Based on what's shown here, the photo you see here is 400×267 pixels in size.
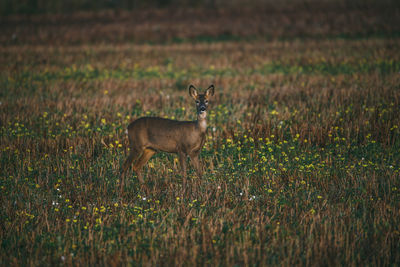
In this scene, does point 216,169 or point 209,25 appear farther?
point 209,25

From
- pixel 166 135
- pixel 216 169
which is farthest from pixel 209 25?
pixel 166 135

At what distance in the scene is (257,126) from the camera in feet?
29.0

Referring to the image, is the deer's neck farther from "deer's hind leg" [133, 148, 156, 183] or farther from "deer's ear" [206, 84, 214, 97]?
"deer's hind leg" [133, 148, 156, 183]

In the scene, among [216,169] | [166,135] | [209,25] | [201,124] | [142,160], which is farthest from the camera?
[209,25]

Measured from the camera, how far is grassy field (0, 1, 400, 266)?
4.63 metres

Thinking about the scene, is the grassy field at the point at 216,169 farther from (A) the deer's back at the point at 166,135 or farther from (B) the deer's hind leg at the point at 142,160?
(A) the deer's back at the point at 166,135

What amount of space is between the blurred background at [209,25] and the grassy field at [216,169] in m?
9.17

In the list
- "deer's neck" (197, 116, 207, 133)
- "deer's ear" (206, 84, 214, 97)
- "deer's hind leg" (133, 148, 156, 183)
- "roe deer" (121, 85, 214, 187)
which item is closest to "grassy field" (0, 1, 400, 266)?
"deer's hind leg" (133, 148, 156, 183)

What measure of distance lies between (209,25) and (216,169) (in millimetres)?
25956

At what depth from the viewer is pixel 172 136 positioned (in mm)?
6602

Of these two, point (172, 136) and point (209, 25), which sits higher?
point (209, 25)

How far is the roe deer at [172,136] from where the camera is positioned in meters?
6.54

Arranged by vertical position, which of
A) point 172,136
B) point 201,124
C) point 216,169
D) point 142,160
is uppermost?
point 201,124

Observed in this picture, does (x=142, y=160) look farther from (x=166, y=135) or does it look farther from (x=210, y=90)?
(x=210, y=90)
